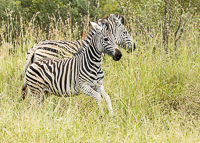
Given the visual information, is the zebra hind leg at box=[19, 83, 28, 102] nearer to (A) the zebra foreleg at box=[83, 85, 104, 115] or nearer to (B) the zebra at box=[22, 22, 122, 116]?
(B) the zebra at box=[22, 22, 122, 116]

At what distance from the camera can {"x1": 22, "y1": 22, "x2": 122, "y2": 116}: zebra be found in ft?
16.4

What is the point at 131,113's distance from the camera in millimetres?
4797

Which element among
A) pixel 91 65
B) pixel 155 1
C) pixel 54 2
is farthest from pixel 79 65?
pixel 54 2

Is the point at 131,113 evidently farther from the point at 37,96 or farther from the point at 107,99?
the point at 37,96

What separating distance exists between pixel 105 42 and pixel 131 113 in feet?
→ 3.67

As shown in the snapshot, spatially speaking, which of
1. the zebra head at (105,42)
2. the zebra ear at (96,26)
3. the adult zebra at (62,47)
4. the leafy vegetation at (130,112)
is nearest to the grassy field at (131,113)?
the leafy vegetation at (130,112)

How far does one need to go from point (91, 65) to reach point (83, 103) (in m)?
0.64

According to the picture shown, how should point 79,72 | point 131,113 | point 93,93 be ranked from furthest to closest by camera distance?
1. point 79,72
2. point 93,93
3. point 131,113

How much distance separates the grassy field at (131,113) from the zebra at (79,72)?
0.18 m

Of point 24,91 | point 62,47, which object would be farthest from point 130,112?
point 62,47

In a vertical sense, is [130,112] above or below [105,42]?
below

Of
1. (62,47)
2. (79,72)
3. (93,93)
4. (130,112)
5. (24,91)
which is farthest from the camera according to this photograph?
(62,47)

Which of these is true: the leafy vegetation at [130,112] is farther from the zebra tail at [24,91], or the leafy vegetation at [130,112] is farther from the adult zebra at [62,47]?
the adult zebra at [62,47]

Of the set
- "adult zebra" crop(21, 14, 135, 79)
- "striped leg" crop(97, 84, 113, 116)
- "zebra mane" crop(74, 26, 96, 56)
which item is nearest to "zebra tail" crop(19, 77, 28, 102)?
"adult zebra" crop(21, 14, 135, 79)
